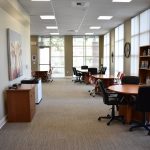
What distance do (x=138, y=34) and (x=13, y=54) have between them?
5.25 m

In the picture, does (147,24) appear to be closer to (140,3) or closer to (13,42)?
(140,3)

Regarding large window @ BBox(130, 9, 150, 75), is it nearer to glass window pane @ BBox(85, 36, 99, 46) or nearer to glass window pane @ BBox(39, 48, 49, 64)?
glass window pane @ BBox(85, 36, 99, 46)

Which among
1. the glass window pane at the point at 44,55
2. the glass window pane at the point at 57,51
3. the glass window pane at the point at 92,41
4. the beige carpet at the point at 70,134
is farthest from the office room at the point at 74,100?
the glass window pane at the point at 44,55

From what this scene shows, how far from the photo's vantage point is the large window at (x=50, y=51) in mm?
16984

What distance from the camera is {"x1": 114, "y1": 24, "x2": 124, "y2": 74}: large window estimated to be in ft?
38.0

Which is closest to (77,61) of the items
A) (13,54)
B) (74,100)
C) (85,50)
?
(85,50)

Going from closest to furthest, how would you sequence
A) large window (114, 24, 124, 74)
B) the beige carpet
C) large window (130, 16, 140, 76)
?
the beige carpet → large window (130, 16, 140, 76) → large window (114, 24, 124, 74)

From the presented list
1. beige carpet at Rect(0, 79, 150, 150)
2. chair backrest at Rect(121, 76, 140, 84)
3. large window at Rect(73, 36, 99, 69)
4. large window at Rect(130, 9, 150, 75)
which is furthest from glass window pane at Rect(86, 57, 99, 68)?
beige carpet at Rect(0, 79, 150, 150)

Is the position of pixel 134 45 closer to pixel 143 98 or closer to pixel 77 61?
pixel 143 98

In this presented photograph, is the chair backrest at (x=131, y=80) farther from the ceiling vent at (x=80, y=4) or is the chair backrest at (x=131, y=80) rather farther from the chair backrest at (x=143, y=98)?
the ceiling vent at (x=80, y=4)

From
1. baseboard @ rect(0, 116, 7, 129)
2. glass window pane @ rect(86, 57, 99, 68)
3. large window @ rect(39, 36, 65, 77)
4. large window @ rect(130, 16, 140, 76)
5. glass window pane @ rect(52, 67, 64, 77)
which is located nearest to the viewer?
baseboard @ rect(0, 116, 7, 129)

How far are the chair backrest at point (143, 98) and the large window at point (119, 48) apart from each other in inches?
291

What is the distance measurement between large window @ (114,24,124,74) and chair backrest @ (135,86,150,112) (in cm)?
739

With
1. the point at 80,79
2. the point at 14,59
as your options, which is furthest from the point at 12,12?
the point at 80,79
